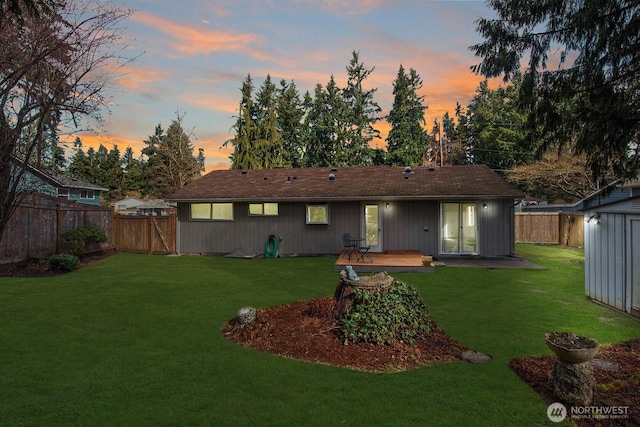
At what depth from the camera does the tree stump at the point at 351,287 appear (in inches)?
200

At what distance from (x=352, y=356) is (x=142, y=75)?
9.61 metres

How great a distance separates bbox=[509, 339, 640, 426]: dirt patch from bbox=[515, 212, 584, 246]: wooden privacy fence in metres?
14.2

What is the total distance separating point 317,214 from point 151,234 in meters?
7.18

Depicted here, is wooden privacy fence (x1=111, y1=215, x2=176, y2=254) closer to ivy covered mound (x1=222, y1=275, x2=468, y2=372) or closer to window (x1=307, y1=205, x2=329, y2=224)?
window (x1=307, y1=205, x2=329, y2=224)

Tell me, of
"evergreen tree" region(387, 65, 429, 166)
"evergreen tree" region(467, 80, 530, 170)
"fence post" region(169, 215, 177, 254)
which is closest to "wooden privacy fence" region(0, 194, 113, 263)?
"fence post" region(169, 215, 177, 254)

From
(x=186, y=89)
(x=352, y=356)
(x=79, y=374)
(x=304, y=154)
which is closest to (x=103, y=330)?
(x=79, y=374)

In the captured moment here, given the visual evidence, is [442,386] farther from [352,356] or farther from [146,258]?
[146,258]

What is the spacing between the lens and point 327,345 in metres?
4.63

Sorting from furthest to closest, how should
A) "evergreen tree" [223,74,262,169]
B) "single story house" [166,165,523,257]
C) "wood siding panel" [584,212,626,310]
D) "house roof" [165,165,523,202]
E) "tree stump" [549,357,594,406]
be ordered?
"evergreen tree" [223,74,262,169]
"house roof" [165,165,523,202]
"single story house" [166,165,523,257]
"wood siding panel" [584,212,626,310]
"tree stump" [549,357,594,406]

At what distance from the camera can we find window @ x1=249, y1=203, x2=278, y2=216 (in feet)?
46.4

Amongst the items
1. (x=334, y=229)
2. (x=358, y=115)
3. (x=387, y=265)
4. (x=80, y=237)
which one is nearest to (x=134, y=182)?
(x=358, y=115)

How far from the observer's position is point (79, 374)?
388 centimetres

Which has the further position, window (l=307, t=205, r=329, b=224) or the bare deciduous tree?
window (l=307, t=205, r=329, b=224)

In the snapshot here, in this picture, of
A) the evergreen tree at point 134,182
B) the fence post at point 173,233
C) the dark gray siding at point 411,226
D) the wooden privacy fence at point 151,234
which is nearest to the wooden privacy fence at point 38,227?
the wooden privacy fence at point 151,234
